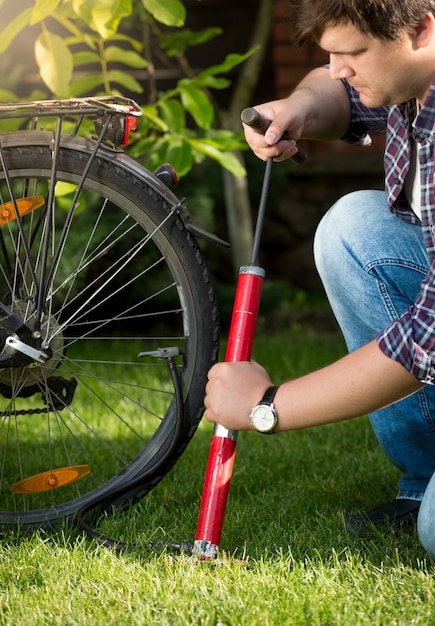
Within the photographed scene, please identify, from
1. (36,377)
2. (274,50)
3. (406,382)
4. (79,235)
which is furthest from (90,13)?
(274,50)

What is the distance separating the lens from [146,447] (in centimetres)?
190

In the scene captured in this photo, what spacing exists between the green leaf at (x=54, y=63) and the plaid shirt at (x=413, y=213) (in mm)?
765

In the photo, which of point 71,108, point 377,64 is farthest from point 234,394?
point 71,108

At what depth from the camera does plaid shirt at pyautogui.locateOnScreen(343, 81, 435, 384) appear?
4.59 ft

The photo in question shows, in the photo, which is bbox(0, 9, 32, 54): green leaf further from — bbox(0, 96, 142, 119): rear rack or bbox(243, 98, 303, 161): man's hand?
bbox(243, 98, 303, 161): man's hand

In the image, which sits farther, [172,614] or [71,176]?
[71,176]

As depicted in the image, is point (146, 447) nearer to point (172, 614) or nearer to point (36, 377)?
point (36, 377)

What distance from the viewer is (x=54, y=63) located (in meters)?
2.15

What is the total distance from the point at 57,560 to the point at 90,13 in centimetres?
124

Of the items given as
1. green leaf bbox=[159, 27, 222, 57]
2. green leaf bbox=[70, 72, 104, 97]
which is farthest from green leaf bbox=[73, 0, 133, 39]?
green leaf bbox=[159, 27, 222, 57]

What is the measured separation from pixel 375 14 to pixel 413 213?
20.2 inches

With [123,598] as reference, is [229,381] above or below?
above

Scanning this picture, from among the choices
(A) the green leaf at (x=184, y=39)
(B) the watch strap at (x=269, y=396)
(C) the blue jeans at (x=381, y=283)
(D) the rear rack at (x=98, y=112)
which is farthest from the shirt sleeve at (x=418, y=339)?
(A) the green leaf at (x=184, y=39)

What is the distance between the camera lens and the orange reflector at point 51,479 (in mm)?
1902
